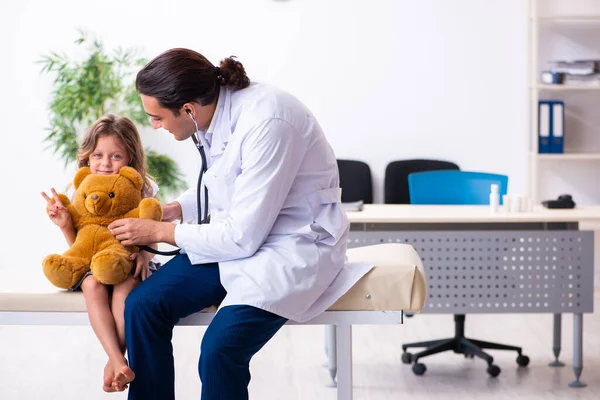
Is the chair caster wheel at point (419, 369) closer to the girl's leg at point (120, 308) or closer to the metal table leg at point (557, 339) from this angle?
the metal table leg at point (557, 339)

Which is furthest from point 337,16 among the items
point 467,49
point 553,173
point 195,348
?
point 195,348

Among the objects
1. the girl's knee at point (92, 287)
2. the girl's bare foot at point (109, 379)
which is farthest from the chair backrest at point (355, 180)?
the girl's bare foot at point (109, 379)

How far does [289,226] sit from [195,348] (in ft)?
6.50

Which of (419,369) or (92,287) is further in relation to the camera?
(419,369)

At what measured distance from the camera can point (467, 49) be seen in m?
5.09

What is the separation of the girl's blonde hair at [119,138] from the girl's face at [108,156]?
0.01 meters

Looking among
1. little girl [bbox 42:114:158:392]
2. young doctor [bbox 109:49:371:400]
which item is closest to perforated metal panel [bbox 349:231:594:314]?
young doctor [bbox 109:49:371:400]

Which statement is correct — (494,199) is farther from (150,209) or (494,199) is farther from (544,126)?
(150,209)

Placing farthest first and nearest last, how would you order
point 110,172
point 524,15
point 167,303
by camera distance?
point 524,15, point 110,172, point 167,303

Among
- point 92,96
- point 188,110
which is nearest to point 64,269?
point 188,110

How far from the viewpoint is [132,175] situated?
2.24 metres

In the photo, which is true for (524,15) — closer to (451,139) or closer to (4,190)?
(451,139)

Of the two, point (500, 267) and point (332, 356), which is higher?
point (500, 267)

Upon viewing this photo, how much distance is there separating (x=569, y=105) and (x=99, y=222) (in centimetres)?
375
